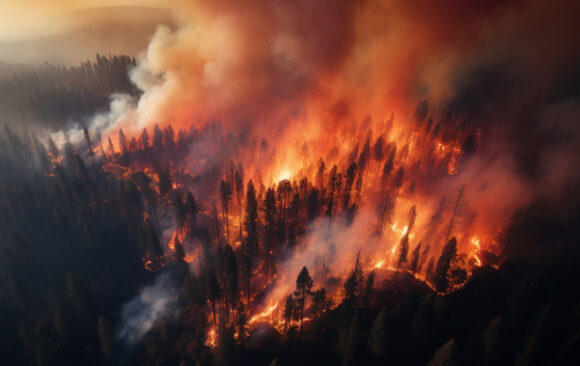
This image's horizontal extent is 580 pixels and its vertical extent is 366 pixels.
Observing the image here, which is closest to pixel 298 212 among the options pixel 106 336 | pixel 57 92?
pixel 106 336

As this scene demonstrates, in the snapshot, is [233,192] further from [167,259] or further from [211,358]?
[211,358]

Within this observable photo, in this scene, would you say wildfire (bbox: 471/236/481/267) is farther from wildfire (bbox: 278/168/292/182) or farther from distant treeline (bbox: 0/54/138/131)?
distant treeline (bbox: 0/54/138/131)

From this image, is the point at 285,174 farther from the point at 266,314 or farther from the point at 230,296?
the point at 230,296

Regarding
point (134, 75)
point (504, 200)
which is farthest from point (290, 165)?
point (134, 75)

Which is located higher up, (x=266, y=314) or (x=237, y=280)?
(x=237, y=280)

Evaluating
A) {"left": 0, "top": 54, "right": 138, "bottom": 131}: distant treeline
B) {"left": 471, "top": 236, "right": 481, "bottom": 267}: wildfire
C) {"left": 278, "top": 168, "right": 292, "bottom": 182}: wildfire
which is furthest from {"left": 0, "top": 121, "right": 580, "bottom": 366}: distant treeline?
{"left": 0, "top": 54, "right": 138, "bottom": 131}: distant treeline

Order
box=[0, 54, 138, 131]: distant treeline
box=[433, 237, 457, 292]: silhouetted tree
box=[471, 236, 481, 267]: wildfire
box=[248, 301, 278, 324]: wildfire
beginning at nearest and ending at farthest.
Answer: box=[433, 237, 457, 292]: silhouetted tree < box=[248, 301, 278, 324]: wildfire < box=[471, 236, 481, 267]: wildfire < box=[0, 54, 138, 131]: distant treeline
